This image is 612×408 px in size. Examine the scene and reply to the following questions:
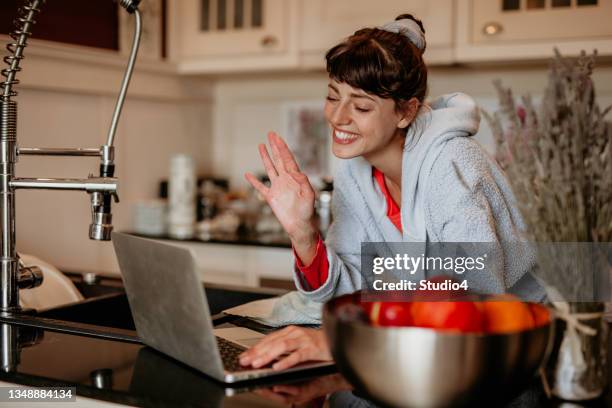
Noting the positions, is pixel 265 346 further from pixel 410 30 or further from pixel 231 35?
pixel 231 35

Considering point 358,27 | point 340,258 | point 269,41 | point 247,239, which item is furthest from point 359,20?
point 340,258

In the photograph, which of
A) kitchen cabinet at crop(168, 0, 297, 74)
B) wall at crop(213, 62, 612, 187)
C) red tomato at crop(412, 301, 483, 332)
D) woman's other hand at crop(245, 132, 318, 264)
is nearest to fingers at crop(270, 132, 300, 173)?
woman's other hand at crop(245, 132, 318, 264)

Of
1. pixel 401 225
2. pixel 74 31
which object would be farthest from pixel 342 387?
pixel 74 31

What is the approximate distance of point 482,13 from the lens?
2500mm

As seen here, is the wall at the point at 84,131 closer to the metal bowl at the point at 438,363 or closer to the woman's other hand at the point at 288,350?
the woman's other hand at the point at 288,350

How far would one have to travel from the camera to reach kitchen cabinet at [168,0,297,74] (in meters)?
2.82

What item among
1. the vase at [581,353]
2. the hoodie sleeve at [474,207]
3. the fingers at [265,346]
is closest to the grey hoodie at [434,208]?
the hoodie sleeve at [474,207]

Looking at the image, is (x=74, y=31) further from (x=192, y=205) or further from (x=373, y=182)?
(x=373, y=182)

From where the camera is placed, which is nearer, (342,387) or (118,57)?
(342,387)

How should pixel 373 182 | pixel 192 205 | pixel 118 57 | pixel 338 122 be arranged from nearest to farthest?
pixel 338 122, pixel 373 182, pixel 118 57, pixel 192 205

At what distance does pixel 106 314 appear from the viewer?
1.54 m

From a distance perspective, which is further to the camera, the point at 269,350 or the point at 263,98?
the point at 263,98

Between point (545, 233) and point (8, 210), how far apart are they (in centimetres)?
95

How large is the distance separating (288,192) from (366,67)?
1.11 feet
